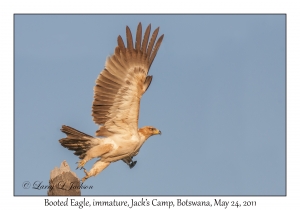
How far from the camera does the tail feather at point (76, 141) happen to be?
1273 cm

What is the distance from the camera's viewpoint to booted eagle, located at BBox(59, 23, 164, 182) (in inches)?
510

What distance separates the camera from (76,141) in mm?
12867

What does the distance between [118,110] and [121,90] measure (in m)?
0.40

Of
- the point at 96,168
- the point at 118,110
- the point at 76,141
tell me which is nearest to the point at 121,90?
the point at 118,110

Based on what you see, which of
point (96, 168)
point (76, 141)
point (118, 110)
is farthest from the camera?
point (118, 110)

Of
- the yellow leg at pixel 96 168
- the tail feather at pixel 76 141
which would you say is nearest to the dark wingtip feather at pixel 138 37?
the tail feather at pixel 76 141

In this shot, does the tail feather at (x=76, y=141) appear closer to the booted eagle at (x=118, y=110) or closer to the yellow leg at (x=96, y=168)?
the booted eagle at (x=118, y=110)

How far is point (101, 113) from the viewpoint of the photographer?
13133 mm

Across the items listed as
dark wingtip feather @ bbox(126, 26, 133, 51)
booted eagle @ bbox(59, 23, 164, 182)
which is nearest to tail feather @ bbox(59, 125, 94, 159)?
booted eagle @ bbox(59, 23, 164, 182)

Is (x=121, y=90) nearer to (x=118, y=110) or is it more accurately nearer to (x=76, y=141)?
(x=118, y=110)

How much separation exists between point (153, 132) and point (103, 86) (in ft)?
4.62

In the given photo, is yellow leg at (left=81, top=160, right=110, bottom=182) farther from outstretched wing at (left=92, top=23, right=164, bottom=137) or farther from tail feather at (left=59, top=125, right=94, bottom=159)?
outstretched wing at (left=92, top=23, right=164, bottom=137)
